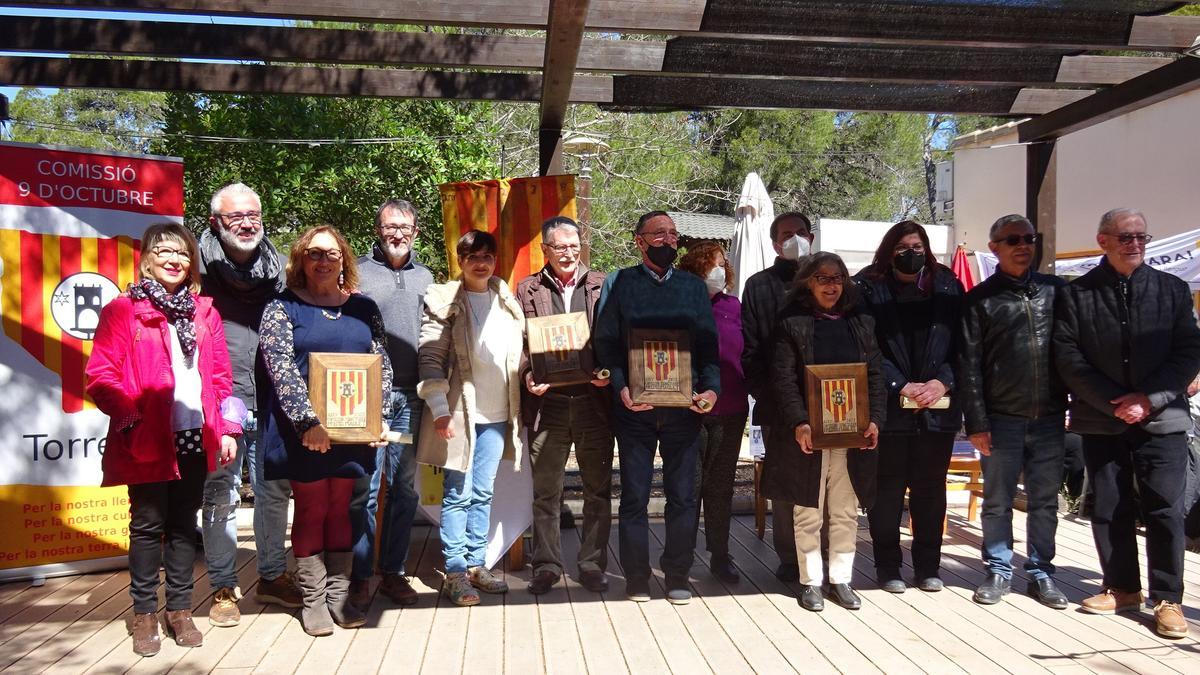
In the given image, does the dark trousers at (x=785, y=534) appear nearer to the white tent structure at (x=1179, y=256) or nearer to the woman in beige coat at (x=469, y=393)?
the woman in beige coat at (x=469, y=393)

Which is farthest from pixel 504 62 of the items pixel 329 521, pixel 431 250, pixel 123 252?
pixel 431 250

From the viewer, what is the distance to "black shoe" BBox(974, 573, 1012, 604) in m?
4.71

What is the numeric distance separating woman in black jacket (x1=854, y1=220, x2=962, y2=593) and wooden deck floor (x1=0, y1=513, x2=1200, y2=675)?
0.93 feet

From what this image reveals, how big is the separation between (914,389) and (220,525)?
11.1 feet

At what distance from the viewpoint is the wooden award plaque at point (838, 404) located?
448cm

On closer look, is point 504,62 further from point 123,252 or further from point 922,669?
point 922,669

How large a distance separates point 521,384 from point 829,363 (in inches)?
59.7

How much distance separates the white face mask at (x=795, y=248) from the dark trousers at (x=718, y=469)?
34.9 inches

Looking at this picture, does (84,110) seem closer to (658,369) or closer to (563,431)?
(563,431)

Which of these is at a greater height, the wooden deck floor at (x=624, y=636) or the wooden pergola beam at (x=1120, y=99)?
the wooden pergola beam at (x=1120, y=99)

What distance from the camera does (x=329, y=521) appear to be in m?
4.26

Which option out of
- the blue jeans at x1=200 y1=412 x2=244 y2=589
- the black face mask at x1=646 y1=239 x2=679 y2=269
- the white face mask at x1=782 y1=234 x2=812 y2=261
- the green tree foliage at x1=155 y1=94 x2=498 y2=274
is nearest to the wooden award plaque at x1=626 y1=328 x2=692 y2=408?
the black face mask at x1=646 y1=239 x2=679 y2=269

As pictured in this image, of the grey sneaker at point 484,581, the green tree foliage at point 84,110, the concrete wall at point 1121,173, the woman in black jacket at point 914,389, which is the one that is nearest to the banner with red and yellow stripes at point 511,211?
the grey sneaker at point 484,581

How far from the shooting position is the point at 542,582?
4848 millimetres
